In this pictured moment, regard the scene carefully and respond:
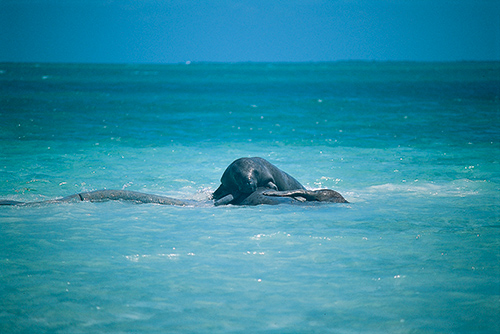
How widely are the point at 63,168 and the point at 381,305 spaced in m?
10.3

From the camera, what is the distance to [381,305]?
202 inches

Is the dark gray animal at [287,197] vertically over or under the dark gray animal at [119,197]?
under

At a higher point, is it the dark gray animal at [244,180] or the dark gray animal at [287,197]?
the dark gray animal at [244,180]

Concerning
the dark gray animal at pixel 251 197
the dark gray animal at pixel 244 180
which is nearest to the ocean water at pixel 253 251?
the dark gray animal at pixel 251 197

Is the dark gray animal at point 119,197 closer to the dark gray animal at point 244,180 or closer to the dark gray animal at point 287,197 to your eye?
the dark gray animal at point 244,180

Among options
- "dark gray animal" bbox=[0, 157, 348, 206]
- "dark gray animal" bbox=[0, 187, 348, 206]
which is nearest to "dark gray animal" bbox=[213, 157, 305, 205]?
"dark gray animal" bbox=[0, 157, 348, 206]

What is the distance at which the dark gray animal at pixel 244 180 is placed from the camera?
899 centimetres

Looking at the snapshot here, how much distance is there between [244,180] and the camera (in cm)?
896

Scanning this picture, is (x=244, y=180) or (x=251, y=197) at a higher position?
(x=244, y=180)

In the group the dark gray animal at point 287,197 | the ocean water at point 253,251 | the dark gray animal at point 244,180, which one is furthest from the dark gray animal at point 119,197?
the dark gray animal at point 287,197

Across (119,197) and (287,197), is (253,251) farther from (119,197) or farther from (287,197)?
(119,197)

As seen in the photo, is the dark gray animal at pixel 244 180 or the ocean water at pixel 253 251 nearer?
the ocean water at pixel 253 251

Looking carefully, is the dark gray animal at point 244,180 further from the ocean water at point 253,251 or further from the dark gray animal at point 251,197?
the ocean water at point 253,251

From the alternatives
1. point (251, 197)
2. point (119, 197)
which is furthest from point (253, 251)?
point (119, 197)
